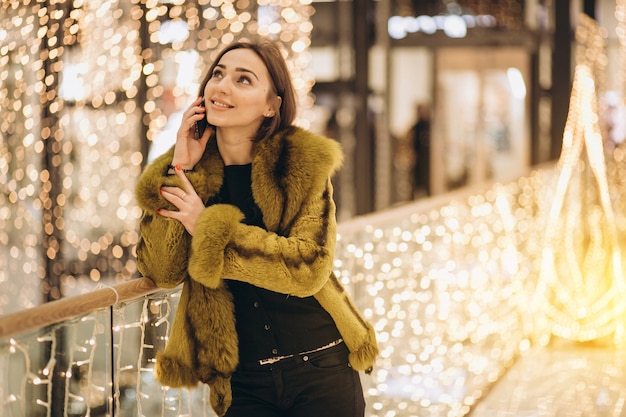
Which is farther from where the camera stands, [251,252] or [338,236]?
[338,236]

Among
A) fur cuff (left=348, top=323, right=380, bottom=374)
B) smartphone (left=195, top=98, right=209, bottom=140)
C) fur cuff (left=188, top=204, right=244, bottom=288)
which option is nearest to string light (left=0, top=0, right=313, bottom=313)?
Result: smartphone (left=195, top=98, right=209, bottom=140)

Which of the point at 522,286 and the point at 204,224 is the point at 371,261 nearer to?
the point at 204,224

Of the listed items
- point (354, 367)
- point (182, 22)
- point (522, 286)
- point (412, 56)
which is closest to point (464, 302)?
point (522, 286)

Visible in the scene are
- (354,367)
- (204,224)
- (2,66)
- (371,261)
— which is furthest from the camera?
(2,66)

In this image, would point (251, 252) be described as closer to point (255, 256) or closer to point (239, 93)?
point (255, 256)

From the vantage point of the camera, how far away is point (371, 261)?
4.08 m

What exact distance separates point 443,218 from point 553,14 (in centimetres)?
519

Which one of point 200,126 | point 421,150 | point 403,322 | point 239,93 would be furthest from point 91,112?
point 421,150

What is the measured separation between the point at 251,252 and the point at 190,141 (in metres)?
0.32

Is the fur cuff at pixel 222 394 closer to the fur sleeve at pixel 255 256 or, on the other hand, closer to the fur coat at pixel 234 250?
the fur coat at pixel 234 250

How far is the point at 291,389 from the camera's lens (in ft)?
6.78

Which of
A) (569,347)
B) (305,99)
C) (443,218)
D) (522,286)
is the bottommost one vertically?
(569,347)

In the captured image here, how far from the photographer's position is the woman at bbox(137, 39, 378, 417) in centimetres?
202

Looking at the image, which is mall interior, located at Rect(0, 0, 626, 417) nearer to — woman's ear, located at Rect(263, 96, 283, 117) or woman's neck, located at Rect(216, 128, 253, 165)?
woman's neck, located at Rect(216, 128, 253, 165)
